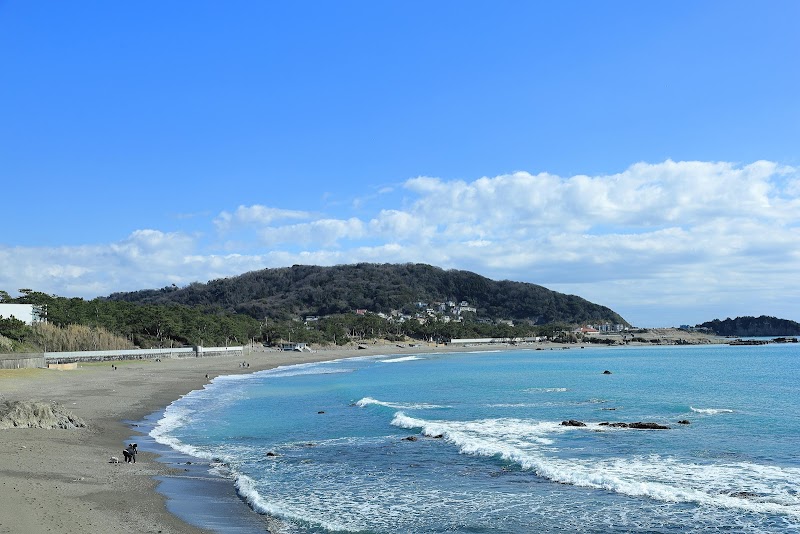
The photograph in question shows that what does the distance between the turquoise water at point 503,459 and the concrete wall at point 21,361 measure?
19482 millimetres

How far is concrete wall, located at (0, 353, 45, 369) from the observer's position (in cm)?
5469

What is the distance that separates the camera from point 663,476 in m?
20.7

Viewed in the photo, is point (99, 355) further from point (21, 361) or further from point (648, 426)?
point (648, 426)

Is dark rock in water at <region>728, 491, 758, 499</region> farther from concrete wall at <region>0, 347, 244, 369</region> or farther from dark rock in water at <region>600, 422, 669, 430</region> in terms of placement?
concrete wall at <region>0, 347, 244, 369</region>

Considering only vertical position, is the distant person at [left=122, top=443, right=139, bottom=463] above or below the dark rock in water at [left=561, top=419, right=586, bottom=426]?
above

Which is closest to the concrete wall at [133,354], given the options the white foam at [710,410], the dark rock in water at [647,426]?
the dark rock in water at [647,426]

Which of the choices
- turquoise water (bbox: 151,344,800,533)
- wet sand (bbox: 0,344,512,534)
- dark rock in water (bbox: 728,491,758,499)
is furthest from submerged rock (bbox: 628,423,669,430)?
wet sand (bbox: 0,344,512,534)

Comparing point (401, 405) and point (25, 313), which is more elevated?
point (25, 313)

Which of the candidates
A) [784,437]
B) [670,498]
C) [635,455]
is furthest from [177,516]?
[784,437]

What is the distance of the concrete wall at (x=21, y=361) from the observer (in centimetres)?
5469

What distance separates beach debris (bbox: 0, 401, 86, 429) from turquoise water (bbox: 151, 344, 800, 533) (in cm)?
415

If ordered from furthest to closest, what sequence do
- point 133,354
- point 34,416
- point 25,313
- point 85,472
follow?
point 25,313, point 133,354, point 34,416, point 85,472

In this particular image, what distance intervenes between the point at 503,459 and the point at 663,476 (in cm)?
547

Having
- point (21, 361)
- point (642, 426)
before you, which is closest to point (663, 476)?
point (642, 426)
